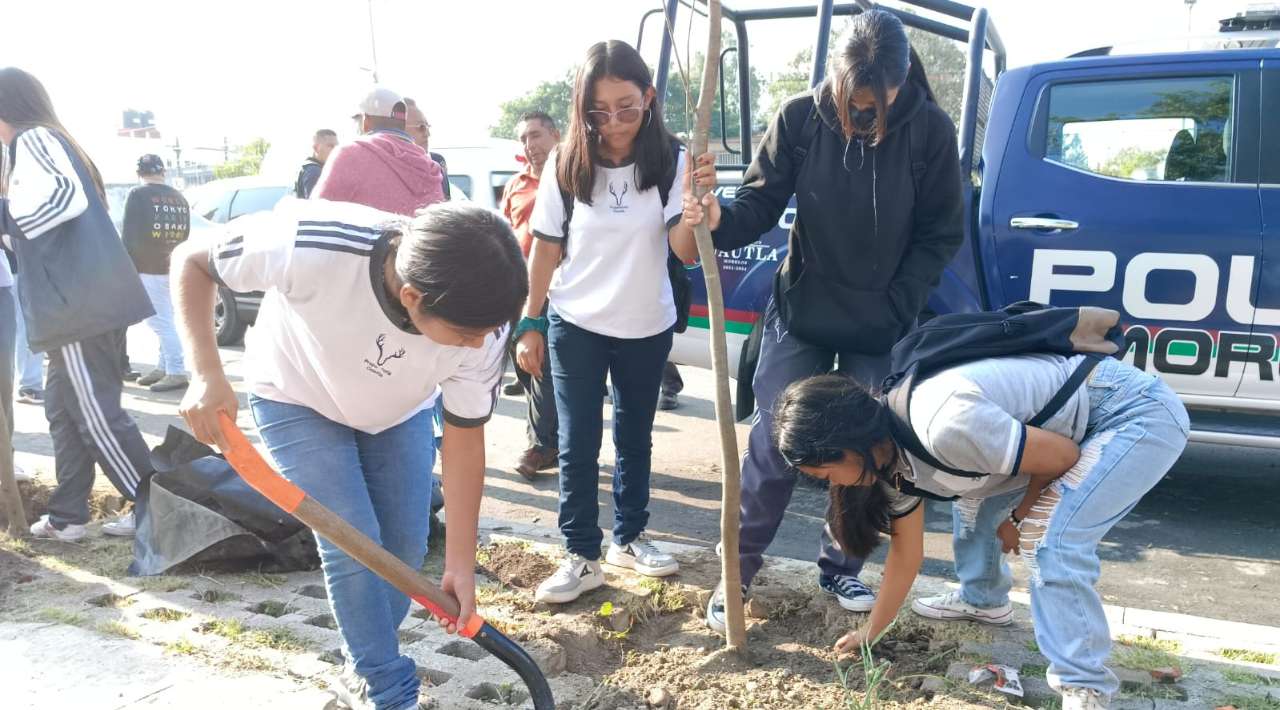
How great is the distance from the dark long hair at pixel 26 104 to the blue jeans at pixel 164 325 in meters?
3.53

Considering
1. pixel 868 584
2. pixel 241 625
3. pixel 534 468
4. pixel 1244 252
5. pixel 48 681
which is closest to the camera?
pixel 48 681

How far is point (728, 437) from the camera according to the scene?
265 cm

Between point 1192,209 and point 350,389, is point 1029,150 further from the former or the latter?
point 350,389

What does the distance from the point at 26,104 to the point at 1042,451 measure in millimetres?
3604

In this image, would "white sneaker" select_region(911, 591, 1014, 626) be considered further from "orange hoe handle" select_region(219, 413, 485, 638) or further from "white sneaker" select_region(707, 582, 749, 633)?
"orange hoe handle" select_region(219, 413, 485, 638)

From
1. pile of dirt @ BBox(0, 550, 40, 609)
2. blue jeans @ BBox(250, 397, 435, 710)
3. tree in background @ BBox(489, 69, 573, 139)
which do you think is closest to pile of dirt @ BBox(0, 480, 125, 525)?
pile of dirt @ BBox(0, 550, 40, 609)

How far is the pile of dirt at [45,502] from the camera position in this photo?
4137mm

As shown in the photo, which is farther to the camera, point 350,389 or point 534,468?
point 534,468

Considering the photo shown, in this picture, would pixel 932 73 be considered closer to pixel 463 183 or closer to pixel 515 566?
pixel 515 566

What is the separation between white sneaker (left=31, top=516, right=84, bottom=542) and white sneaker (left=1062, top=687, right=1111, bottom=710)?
3481 millimetres

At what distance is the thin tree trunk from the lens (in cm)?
252

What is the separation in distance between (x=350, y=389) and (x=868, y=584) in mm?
1927

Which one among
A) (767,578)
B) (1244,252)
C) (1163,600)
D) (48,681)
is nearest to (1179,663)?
(1163,600)

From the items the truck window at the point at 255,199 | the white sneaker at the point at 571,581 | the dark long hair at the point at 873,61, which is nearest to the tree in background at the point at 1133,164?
the dark long hair at the point at 873,61
